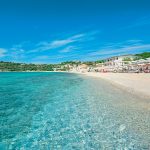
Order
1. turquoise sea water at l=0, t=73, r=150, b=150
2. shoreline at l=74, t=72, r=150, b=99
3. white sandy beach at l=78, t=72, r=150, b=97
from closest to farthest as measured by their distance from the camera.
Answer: turquoise sea water at l=0, t=73, r=150, b=150 → shoreline at l=74, t=72, r=150, b=99 → white sandy beach at l=78, t=72, r=150, b=97

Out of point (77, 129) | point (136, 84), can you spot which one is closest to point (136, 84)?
point (136, 84)

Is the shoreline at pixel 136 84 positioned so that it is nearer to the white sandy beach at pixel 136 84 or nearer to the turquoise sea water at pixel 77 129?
the white sandy beach at pixel 136 84

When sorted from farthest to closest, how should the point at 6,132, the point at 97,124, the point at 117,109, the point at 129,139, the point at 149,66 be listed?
the point at 149,66
the point at 117,109
the point at 97,124
the point at 6,132
the point at 129,139

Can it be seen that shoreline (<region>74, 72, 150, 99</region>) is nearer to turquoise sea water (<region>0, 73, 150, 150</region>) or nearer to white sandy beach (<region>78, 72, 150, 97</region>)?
white sandy beach (<region>78, 72, 150, 97</region>)

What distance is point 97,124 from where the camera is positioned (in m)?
13.1

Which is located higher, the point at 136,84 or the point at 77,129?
the point at 77,129

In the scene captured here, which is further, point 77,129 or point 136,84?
point 136,84

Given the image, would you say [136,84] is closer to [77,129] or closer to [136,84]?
[136,84]

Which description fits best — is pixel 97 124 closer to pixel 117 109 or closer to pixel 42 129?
pixel 42 129

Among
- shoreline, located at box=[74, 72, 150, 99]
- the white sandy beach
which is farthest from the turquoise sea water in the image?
the white sandy beach

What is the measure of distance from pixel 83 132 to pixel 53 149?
8.38 ft

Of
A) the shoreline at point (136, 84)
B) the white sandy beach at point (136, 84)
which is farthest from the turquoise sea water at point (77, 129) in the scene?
the white sandy beach at point (136, 84)

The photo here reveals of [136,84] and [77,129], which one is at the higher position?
[77,129]

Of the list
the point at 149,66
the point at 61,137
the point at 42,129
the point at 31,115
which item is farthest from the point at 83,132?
the point at 149,66
